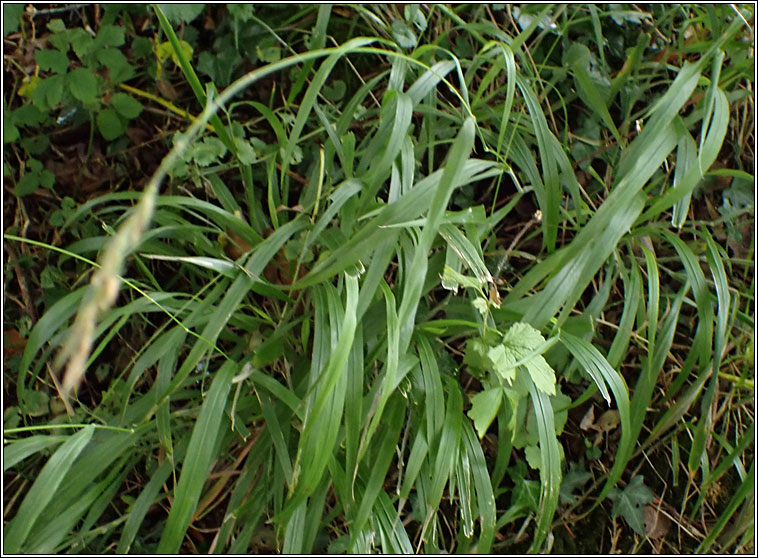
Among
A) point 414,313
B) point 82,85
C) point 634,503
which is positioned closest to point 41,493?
point 414,313

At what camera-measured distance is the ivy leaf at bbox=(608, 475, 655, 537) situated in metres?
1.14

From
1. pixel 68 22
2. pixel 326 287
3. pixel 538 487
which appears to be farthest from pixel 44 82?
pixel 538 487

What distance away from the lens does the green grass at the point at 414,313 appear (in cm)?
86

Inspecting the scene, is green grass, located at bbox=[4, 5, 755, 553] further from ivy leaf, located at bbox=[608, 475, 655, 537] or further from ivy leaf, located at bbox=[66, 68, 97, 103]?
ivy leaf, located at bbox=[66, 68, 97, 103]

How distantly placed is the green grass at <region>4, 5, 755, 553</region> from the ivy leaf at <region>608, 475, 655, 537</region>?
3 cm

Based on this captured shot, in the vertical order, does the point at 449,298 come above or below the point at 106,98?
below

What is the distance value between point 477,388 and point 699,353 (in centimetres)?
38

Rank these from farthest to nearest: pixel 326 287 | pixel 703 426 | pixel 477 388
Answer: pixel 477 388, pixel 703 426, pixel 326 287

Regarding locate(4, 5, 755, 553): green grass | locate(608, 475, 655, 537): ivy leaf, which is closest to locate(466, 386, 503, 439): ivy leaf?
locate(4, 5, 755, 553): green grass

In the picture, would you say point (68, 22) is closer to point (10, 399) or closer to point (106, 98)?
point (106, 98)

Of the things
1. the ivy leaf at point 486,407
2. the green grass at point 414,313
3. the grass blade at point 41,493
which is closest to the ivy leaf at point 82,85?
the green grass at point 414,313

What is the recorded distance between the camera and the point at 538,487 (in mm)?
1107

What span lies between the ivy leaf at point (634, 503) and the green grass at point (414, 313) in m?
0.03

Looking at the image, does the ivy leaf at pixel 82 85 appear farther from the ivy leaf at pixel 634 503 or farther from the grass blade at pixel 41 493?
the ivy leaf at pixel 634 503
